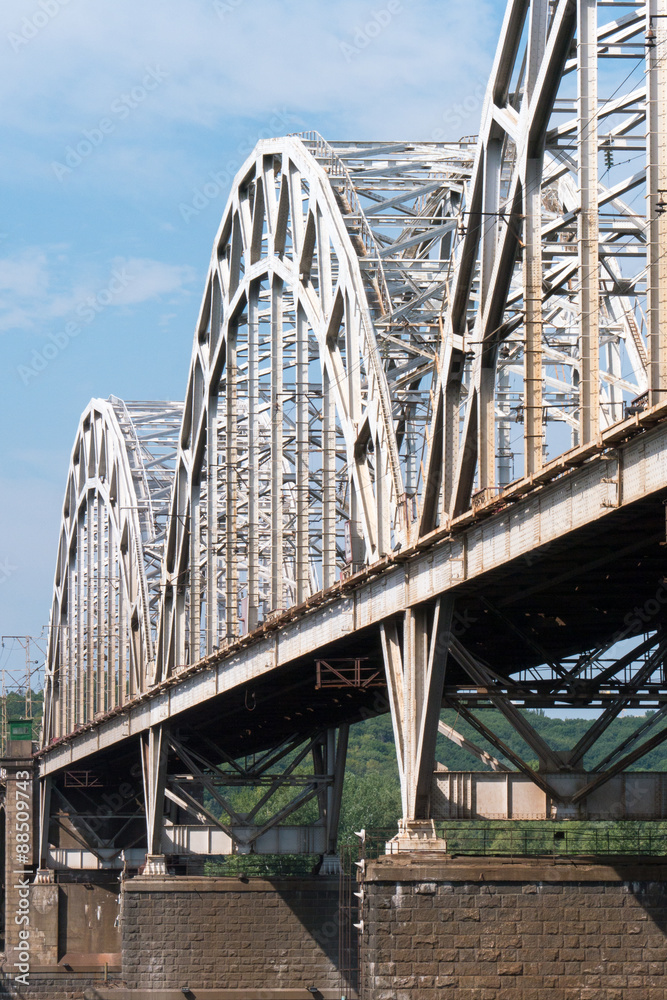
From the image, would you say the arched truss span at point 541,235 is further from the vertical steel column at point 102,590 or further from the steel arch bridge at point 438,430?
the vertical steel column at point 102,590

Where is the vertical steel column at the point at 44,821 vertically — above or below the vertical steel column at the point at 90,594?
below

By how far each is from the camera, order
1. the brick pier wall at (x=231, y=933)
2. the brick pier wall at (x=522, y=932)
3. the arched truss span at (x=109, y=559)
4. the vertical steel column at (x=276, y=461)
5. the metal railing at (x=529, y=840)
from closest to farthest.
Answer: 1. the brick pier wall at (x=522, y=932)
2. the metal railing at (x=529, y=840)
3. the vertical steel column at (x=276, y=461)
4. the brick pier wall at (x=231, y=933)
5. the arched truss span at (x=109, y=559)

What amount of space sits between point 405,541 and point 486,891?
8.88m

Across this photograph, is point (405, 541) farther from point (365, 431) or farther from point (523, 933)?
point (523, 933)

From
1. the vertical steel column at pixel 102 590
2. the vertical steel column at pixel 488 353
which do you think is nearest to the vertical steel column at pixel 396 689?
the vertical steel column at pixel 488 353

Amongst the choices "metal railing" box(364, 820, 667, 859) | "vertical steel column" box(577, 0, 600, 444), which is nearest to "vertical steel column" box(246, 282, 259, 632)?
"metal railing" box(364, 820, 667, 859)

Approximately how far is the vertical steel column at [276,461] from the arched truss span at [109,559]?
72.1 feet

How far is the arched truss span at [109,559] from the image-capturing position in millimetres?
90750

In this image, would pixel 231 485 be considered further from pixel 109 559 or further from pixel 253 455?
pixel 109 559

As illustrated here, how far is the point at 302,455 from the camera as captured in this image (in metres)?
56.0

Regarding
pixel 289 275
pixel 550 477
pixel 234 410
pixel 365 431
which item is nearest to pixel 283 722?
pixel 234 410

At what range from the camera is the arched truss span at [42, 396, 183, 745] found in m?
90.8

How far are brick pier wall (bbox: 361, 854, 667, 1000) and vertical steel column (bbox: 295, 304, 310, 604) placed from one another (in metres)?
18.6

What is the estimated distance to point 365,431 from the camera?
46.8 m
